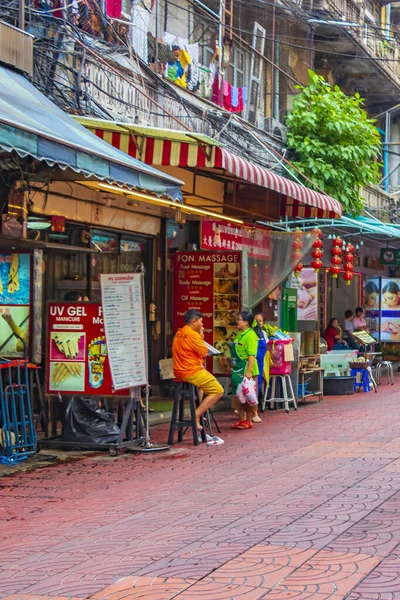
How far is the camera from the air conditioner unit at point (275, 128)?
22.4 meters

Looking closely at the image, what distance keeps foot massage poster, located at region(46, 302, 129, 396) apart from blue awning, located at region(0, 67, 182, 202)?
1.69 metres

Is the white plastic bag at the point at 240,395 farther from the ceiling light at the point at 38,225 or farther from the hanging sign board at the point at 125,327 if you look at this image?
the ceiling light at the point at 38,225

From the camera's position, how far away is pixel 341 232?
22.8m

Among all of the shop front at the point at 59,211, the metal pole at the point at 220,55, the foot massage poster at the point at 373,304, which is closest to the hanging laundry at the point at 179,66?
the metal pole at the point at 220,55

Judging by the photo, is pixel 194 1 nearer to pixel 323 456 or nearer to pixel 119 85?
pixel 119 85

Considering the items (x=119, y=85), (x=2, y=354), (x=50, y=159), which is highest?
(x=119, y=85)

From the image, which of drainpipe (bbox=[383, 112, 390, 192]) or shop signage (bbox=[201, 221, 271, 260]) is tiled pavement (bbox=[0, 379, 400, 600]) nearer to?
shop signage (bbox=[201, 221, 271, 260])

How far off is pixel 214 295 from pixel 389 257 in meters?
12.3

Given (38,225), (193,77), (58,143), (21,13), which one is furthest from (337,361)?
(58,143)

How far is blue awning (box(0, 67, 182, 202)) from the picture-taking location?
28.0ft

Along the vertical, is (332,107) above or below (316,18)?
below

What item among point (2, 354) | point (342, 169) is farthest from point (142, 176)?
point (342, 169)

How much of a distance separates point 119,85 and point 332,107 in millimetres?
8467

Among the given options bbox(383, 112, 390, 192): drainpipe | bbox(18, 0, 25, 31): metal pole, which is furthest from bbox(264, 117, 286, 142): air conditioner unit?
bbox(18, 0, 25, 31): metal pole
